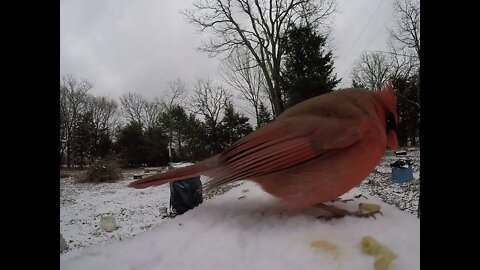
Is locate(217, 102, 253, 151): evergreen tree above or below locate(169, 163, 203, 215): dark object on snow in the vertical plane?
above

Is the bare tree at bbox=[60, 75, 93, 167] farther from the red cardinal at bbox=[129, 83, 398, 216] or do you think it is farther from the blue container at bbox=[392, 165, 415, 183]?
Result: the blue container at bbox=[392, 165, 415, 183]

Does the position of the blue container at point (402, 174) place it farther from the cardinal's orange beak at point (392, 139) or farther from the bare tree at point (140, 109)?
the bare tree at point (140, 109)

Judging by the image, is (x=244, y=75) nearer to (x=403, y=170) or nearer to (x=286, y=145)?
(x=286, y=145)

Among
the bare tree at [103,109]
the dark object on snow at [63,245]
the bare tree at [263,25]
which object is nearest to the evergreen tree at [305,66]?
the bare tree at [263,25]

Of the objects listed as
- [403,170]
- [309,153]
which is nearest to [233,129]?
[309,153]

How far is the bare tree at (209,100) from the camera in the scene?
78cm

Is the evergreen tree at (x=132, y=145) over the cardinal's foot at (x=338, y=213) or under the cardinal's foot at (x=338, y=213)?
over

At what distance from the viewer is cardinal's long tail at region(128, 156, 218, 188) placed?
0.70 meters

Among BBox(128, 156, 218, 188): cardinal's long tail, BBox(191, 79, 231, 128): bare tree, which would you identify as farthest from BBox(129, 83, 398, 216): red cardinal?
BBox(191, 79, 231, 128): bare tree

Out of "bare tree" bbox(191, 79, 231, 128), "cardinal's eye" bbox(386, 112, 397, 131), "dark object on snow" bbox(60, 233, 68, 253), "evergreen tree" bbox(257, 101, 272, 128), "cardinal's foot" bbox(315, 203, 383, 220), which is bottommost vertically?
"dark object on snow" bbox(60, 233, 68, 253)

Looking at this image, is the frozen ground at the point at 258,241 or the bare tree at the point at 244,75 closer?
the frozen ground at the point at 258,241

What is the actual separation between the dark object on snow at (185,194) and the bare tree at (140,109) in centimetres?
15
